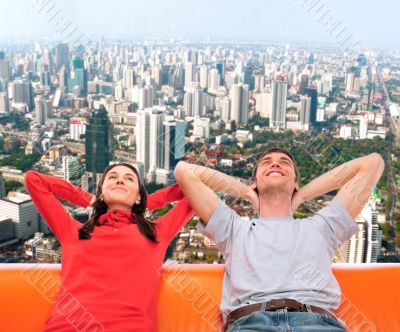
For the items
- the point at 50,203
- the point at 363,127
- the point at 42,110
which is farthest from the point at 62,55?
the point at 50,203

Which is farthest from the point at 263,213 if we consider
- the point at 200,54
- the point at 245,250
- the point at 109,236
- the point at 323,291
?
the point at 200,54

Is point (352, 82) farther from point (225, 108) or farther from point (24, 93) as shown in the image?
point (24, 93)

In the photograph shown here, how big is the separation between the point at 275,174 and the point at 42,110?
25.4 feet

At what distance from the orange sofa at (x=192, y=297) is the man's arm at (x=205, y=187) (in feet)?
0.53

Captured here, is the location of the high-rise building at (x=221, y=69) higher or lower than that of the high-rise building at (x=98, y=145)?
higher

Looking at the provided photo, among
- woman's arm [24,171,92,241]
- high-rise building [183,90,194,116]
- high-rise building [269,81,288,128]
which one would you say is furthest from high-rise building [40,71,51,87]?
woman's arm [24,171,92,241]

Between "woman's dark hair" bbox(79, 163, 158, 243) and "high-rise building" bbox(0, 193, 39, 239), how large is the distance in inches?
42.5

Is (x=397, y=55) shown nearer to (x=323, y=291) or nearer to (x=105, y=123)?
(x=105, y=123)

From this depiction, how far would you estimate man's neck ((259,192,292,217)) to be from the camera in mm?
1073

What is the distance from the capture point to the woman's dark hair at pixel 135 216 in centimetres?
106

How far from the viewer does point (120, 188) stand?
110cm

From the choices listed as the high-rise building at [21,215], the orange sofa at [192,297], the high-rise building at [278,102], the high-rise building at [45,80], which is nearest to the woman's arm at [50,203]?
the orange sofa at [192,297]

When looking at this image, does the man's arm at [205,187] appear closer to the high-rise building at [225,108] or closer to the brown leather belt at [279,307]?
the brown leather belt at [279,307]

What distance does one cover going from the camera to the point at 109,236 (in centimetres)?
104
